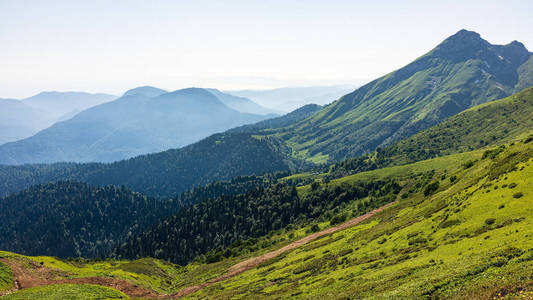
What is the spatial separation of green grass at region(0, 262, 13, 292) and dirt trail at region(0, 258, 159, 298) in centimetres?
98

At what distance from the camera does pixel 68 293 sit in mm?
63719

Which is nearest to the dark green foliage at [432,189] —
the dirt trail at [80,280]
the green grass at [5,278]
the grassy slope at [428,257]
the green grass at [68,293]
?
the grassy slope at [428,257]

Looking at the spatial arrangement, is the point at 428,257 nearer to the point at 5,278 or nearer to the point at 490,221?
the point at 490,221

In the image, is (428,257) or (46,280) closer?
(428,257)

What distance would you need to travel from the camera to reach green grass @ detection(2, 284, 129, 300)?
5906cm

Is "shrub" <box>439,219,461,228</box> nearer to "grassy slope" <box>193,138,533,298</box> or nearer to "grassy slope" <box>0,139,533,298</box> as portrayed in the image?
"grassy slope" <box>0,139,533,298</box>

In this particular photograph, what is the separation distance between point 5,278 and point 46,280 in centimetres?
946

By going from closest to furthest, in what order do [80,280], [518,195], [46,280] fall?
[518,195], [46,280], [80,280]

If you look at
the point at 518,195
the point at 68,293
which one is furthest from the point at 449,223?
the point at 68,293

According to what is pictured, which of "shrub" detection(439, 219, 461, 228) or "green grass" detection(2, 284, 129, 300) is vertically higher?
"shrub" detection(439, 219, 461, 228)

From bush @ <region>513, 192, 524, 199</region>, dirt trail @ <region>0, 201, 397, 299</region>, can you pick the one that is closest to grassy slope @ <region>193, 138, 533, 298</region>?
bush @ <region>513, 192, 524, 199</region>

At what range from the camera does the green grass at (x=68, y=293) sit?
194 feet

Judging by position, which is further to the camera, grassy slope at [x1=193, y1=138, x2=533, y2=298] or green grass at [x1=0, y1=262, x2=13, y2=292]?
green grass at [x1=0, y1=262, x2=13, y2=292]

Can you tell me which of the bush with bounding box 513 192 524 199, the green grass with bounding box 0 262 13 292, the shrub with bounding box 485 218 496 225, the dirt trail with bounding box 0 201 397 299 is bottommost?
→ the dirt trail with bounding box 0 201 397 299
